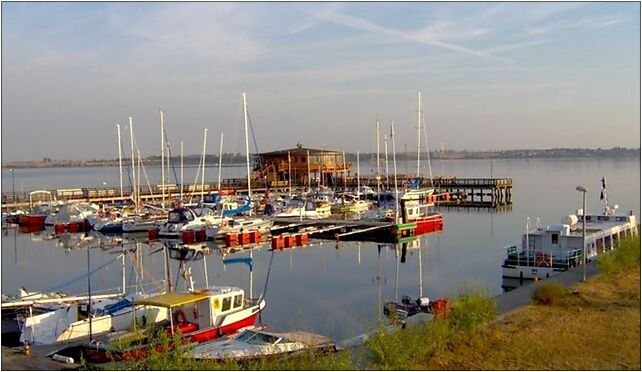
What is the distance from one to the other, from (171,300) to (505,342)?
7.38 meters

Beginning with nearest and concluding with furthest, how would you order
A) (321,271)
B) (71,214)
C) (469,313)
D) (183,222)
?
1. (469,313)
2. (321,271)
3. (183,222)
4. (71,214)

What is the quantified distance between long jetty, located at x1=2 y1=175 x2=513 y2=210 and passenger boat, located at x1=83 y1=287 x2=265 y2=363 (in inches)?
1568

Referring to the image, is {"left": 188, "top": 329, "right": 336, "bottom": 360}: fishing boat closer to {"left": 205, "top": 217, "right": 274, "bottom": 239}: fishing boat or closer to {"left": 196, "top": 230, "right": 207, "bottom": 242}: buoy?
{"left": 205, "top": 217, "right": 274, "bottom": 239}: fishing boat

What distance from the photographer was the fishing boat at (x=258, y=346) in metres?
12.9

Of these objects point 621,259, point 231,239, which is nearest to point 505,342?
point 621,259

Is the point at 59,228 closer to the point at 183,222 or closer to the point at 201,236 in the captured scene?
the point at 183,222

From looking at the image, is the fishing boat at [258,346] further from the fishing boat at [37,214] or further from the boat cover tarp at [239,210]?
the fishing boat at [37,214]

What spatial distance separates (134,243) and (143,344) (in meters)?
28.4

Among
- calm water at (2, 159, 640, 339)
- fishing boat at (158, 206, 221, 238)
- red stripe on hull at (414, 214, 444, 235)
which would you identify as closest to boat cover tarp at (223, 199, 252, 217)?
fishing boat at (158, 206, 221, 238)

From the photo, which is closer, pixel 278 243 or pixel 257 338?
pixel 257 338

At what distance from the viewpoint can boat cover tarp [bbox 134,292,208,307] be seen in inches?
607

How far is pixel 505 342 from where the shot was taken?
44.8 feet

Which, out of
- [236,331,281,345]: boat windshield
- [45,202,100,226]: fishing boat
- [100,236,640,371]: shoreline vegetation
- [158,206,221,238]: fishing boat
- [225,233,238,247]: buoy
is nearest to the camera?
[100,236,640,371]: shoreline vegetation

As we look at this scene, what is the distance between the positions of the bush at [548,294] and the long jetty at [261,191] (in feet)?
140
